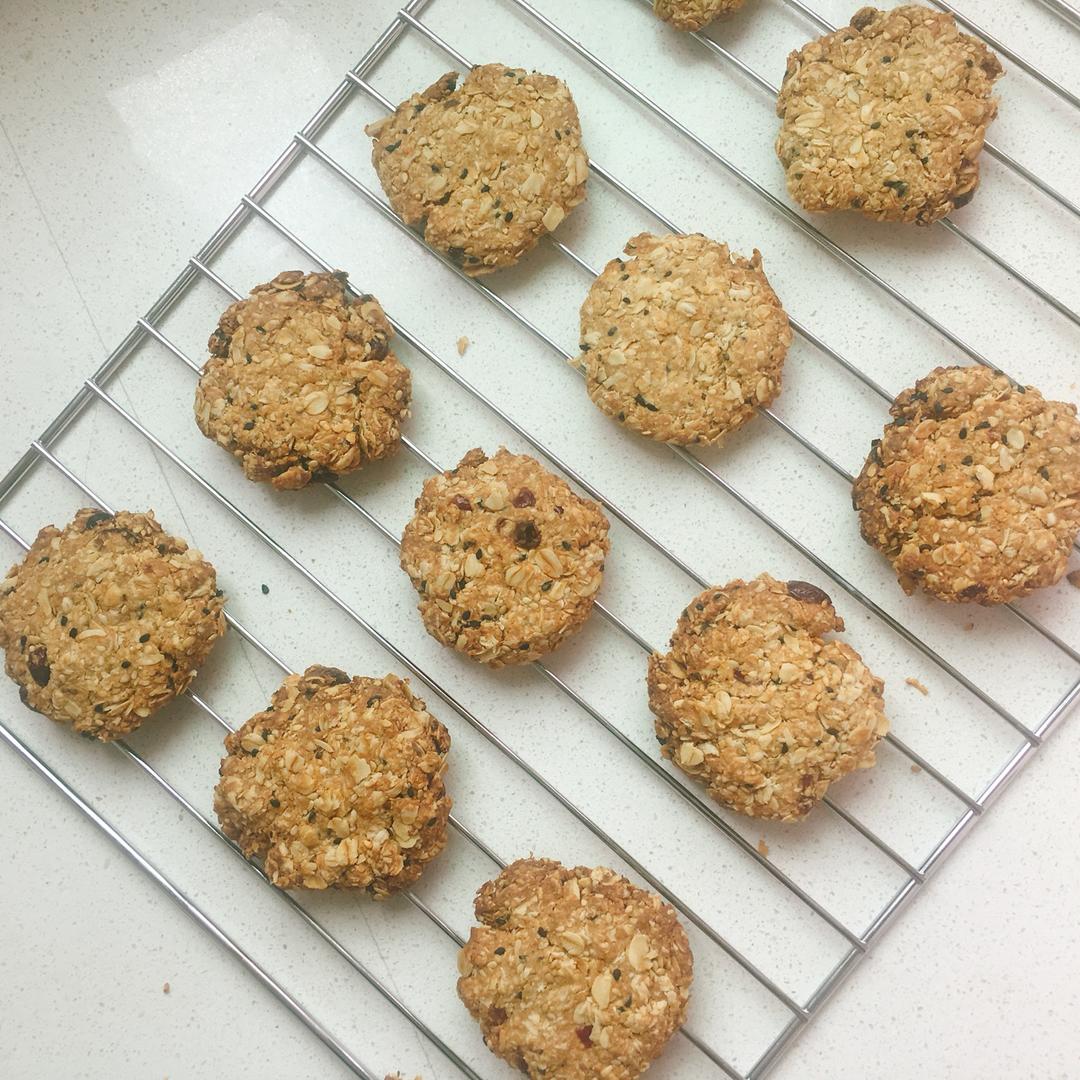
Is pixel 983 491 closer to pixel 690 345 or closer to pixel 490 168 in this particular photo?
pixel 690 345

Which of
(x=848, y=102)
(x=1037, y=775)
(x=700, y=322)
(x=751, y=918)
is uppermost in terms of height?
(x=848, y=102)

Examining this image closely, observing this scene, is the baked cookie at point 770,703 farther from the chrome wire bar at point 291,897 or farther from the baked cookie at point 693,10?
the baked cookie at point 693,10

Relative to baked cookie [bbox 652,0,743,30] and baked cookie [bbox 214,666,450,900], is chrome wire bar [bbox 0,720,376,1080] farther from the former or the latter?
baked cookie [bbox 652,0,743,30]

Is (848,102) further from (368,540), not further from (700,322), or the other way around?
(368,540)

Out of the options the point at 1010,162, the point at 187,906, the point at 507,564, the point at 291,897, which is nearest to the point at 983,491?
the point at 1010,162

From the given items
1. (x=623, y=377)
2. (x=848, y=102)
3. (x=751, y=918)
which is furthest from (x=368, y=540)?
(x=848, y=102)
